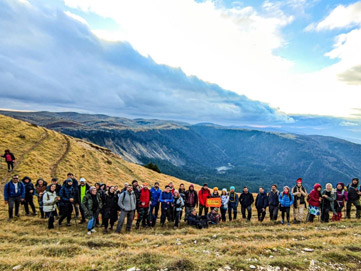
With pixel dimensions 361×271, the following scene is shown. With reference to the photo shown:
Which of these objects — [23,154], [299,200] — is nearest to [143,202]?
[299,200]

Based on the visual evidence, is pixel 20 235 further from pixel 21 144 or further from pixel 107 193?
pixel 21 144

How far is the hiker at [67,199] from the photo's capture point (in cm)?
1433

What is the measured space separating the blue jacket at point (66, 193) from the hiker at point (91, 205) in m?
2.24

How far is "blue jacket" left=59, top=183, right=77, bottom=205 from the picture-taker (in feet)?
47.1

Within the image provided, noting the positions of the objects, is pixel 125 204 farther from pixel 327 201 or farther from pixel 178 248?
pixel 327 201

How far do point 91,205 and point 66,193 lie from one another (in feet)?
9.29

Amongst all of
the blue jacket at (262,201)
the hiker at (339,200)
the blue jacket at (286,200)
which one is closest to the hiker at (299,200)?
the blue jacket at (286,200)

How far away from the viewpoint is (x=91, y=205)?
13.2 meters

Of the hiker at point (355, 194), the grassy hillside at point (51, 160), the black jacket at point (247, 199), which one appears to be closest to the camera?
the hiker at point (355, 194)

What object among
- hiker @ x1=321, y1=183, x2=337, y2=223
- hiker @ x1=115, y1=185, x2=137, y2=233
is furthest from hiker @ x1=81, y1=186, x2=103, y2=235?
hiker @ x1=321, y1=183, x2=337, y2=223

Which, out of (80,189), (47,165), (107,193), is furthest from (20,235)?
(47,165)

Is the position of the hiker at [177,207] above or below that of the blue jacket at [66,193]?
below

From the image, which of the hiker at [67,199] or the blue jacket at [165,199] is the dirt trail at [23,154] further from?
the blue jacket at [165,199]

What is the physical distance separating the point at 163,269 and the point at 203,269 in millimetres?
1417
